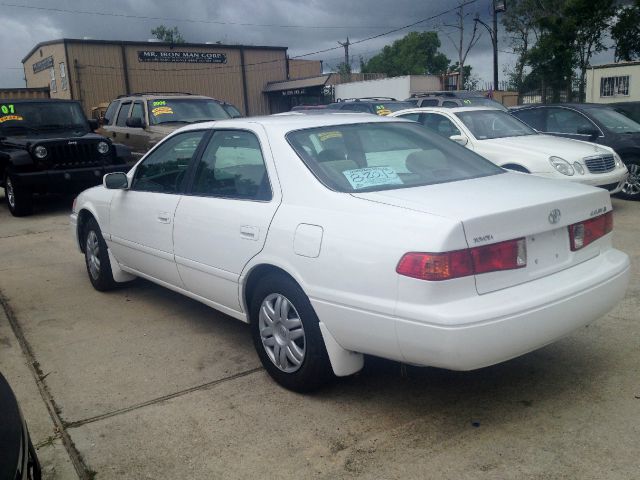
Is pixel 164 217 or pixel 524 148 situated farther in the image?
pixel 524 148

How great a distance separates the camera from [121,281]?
5777 millimetres

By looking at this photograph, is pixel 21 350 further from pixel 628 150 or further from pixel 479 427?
pixel 628 150

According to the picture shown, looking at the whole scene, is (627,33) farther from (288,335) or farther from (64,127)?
(288,335)

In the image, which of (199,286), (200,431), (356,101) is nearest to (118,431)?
(200,431)

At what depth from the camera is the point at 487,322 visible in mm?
2916

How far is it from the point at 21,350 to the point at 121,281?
4.20ft

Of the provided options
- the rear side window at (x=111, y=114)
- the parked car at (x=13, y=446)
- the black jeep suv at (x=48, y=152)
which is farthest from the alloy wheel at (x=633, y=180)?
the rear side window at (x=111, y=114)

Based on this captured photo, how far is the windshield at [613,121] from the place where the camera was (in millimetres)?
10242

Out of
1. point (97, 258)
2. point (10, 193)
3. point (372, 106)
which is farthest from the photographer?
point (372, 106)

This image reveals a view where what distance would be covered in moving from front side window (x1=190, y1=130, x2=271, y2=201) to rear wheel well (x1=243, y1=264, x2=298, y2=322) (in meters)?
0.42

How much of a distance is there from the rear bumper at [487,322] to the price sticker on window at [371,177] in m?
0.73

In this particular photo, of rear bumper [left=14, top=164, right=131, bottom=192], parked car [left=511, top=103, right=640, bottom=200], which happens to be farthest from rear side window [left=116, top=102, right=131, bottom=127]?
parked car [left=511, top=103, right=640, bottom=200]

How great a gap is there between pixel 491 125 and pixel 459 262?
23.1ft

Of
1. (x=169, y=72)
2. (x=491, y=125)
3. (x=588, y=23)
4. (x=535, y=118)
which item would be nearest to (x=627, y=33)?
(x=588, y=23)
